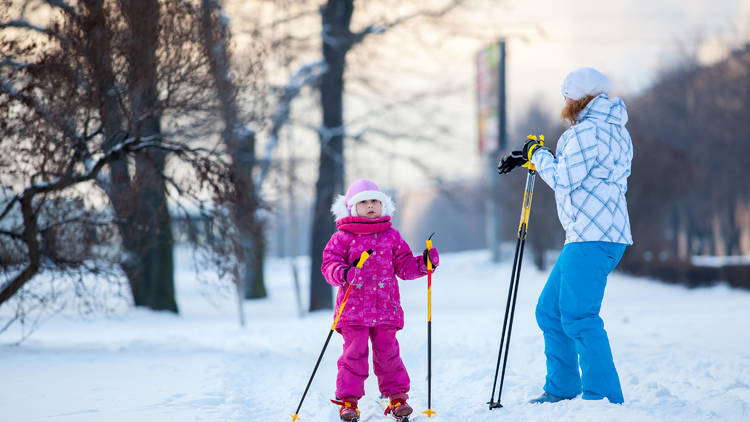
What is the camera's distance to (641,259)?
81.6 ft

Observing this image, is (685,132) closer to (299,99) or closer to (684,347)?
(299,99)

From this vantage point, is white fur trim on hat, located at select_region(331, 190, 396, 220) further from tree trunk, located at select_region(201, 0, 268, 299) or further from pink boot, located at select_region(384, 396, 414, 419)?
tree trunk, located at select_region(201, 0, 268, 299)

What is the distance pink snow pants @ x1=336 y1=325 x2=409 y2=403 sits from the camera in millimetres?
4441

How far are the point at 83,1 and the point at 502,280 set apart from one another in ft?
67.2

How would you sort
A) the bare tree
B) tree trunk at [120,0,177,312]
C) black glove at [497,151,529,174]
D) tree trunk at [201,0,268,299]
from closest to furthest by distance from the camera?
black glove at [497,151,529,174], the bare tree, tree trunk at [120,0,177,312], tree trunk at [201,0,268,299]

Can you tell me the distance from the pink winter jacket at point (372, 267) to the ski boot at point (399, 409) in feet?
1.46

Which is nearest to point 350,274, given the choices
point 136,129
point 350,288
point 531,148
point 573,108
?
point 350,288

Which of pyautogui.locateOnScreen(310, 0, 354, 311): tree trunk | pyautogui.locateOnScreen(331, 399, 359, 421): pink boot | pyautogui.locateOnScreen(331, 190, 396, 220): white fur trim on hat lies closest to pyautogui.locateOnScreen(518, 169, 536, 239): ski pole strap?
pyautogui.locateOnScreen(331, 190, 396, 220): white fur trim on hat

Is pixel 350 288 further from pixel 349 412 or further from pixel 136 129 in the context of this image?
pixel 136 129

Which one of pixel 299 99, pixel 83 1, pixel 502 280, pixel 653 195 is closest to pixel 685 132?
pixel 653 195

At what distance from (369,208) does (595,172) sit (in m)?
1.34

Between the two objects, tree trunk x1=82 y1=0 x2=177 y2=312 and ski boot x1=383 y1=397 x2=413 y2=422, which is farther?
tree trunk x1=82 y1=0 x2=177 y2=312

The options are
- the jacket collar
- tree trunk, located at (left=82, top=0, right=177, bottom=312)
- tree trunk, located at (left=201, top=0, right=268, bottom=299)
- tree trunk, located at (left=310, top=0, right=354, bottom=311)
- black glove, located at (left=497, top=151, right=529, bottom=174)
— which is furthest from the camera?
tree trunk, located at (left=310, top=0, right=354, bottom=311)

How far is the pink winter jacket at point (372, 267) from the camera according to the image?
4.48m
